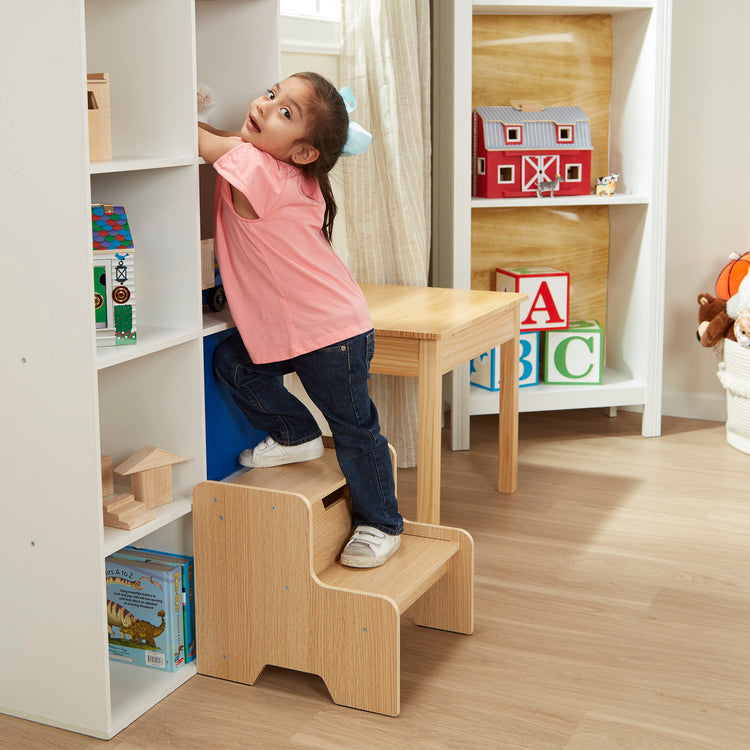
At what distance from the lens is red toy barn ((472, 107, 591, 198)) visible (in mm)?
2912

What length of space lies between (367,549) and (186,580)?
312 millimetres

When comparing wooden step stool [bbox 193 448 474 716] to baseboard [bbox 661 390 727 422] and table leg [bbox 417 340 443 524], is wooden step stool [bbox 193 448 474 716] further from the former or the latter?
baseboard [bbox 661 390 727 422]

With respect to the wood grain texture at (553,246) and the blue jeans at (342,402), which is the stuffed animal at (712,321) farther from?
the blue jeans at (342,402)

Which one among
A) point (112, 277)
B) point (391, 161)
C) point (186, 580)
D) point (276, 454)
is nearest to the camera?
point (112, 277)

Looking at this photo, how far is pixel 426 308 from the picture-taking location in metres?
2.34

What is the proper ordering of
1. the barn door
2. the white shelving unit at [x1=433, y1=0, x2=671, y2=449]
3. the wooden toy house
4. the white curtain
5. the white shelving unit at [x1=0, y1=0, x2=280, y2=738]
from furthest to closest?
the barn door, the white shelving unit at [x1=433, y1=0, x2=671, y2=449], the white curtain, the wooden toy house, the white shelving unit at [x1=0, y1=0, x2=280, y2=738]

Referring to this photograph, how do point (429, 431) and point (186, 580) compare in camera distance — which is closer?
point (186, 580)

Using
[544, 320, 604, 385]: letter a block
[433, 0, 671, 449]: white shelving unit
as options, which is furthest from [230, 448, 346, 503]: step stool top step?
[544, 320, 604, 385]: letter a block

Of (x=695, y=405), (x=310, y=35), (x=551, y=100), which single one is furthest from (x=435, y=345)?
(x=695, y=405)

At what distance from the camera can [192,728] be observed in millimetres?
1555

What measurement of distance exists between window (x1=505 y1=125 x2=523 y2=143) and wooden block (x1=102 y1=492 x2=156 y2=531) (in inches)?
68.8

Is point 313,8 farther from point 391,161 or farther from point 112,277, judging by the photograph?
point 112,277

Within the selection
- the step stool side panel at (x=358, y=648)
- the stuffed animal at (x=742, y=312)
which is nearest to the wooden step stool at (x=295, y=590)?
the step stool side panel at (x=358, y=648)

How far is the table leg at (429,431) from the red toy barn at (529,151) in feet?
3.41
